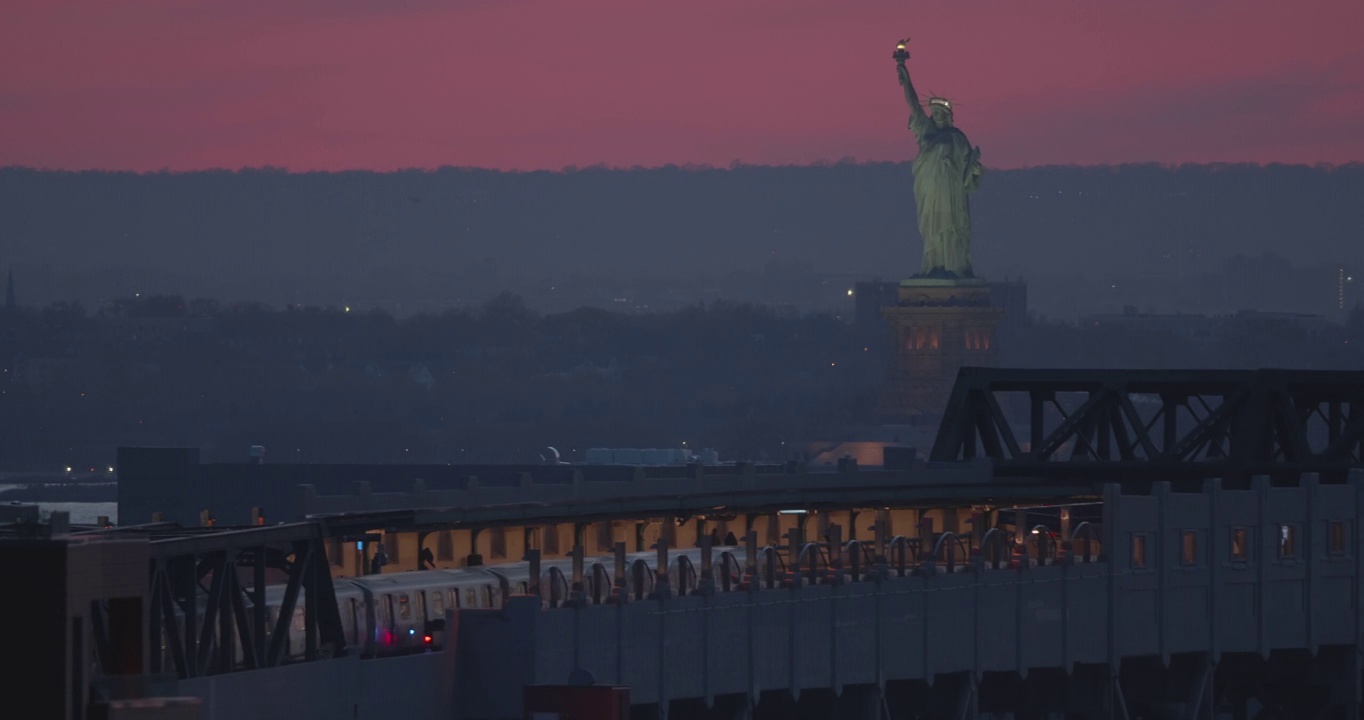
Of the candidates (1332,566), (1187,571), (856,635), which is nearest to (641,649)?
(856,635)

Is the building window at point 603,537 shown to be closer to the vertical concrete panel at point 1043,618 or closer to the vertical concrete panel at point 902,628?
the vertical concrete panel at point 1043,618

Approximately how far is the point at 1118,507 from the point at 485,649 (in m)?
15.8

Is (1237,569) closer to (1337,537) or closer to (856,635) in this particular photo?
(1337,537)

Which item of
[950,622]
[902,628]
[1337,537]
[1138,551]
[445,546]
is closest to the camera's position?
[902,628]

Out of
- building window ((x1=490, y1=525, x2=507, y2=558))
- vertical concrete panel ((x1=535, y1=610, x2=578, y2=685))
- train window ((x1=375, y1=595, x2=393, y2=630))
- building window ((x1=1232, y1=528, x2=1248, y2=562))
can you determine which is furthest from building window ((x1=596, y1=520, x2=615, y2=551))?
vertical concrete panel ((x1=535, y1=610, x2=578, y2=685))

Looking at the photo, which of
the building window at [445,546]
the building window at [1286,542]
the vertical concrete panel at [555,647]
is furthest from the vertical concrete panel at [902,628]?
the building window at [1286,542]

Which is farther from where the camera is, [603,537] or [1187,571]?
[603,537]

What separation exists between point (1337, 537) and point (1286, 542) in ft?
4.97

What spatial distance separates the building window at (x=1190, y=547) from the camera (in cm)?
5533

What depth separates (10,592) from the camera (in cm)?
2642

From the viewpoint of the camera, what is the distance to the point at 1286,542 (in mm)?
56844

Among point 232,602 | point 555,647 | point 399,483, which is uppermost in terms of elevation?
point 399,483

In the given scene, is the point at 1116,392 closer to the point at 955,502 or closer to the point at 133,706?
the point at 955,502

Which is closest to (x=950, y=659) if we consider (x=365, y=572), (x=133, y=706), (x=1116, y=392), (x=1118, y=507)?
(x=1118, y=507)
